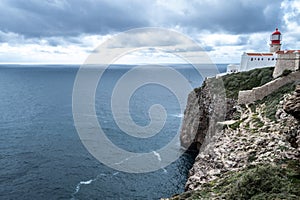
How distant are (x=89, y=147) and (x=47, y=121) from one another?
2842cm

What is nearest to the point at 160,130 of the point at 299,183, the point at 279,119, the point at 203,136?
the point at 203,136

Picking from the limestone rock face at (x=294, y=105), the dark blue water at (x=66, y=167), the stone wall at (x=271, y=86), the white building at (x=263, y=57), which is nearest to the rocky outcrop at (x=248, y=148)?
the limestone rock face at (x=294, y=105)

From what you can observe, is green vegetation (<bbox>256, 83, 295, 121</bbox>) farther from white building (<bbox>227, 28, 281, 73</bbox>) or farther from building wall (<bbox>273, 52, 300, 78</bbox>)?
white building (<bbox>227, 28, 281, 73</bbox>)

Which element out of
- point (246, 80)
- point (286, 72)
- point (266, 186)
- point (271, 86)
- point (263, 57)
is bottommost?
point (266, 186)

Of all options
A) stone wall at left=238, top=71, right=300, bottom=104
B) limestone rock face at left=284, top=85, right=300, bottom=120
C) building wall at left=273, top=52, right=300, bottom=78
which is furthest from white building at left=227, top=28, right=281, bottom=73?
limestone rock face at left=284, top=85, right=300, bottom=120

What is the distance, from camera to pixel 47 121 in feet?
272

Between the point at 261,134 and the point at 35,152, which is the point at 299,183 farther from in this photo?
the point at 35,152

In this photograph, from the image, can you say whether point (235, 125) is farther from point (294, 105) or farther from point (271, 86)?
point (294, 105)

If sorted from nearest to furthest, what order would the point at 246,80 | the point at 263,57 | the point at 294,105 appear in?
the point at 294,105, the point at 246,80, the point at 263,57

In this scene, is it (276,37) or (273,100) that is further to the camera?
(276,37)

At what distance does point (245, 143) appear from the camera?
110ft

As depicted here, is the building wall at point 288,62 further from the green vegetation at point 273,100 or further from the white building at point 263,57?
the white building at point 263,57

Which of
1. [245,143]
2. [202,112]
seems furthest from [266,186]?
[202,112]

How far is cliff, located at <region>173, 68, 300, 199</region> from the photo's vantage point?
2084 centimetres
